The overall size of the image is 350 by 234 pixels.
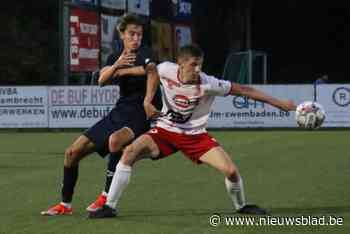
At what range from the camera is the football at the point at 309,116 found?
1027 centimetres

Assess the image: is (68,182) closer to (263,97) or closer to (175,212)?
(175,212)

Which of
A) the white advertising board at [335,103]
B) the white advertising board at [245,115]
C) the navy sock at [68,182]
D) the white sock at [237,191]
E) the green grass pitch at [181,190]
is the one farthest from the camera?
the white advertising board at [245,115]

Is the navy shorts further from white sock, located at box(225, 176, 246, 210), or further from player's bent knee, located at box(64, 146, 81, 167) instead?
white sock, located at box(225, 176, 246, 210)

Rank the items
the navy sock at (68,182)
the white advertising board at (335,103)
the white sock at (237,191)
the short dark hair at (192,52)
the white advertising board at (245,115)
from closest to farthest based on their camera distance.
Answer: the short dark hair at (192,52)
the white sock at (237,191)
the navy sock at (68,182)
the white advertising board at (335,103)
the white advertising board at (245,115)

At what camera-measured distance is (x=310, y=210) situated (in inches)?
445

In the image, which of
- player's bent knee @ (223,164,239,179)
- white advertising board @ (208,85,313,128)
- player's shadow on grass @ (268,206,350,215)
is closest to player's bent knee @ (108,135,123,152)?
player's bent knee @ (223,164,239,179)

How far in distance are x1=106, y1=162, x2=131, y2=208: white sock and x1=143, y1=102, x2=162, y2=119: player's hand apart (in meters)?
0.56

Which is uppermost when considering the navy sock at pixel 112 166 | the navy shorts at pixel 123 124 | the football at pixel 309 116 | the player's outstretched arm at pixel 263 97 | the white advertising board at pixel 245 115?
the player's outstretched arm at pixel 263 97

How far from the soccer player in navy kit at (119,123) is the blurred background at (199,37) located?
67.2 feet

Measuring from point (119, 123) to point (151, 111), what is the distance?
640mm

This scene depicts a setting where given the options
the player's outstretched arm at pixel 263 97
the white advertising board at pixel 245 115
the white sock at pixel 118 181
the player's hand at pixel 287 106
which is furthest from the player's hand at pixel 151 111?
the white advertising board at pixel 245 115

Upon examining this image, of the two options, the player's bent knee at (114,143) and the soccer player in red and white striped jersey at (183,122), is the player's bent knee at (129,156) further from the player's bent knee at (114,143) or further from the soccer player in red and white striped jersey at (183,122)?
the player's bent knee at (114,143)

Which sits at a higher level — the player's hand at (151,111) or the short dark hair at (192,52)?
the short dark hair at (192,52)

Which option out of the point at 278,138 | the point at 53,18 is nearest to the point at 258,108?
the point at 278,138
